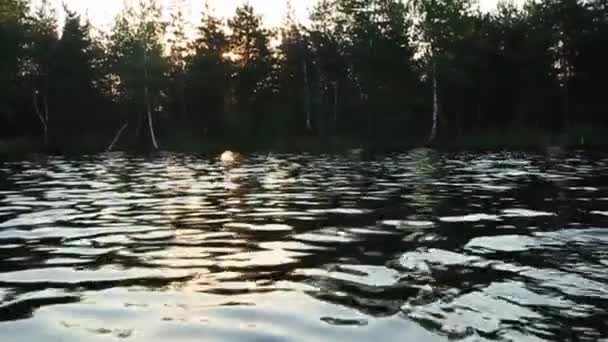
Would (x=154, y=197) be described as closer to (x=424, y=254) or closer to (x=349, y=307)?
(x=424, y=254)

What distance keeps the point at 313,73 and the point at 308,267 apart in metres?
57.1

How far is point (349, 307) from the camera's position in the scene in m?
5.18

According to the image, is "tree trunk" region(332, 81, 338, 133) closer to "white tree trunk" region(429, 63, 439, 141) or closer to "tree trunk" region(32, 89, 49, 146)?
"white tree trunk" region(429, 63, 439, 141)

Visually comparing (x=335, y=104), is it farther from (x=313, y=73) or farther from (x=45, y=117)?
(x=45, y=117)

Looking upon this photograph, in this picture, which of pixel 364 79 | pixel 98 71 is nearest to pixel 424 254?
pixel 364 79

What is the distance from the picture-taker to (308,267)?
682cm

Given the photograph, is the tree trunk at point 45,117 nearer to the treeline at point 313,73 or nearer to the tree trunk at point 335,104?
the treeline at point 313,73

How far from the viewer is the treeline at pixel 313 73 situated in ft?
183

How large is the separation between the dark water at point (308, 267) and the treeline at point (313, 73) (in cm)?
4318

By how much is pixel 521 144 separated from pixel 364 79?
1671 centimetres

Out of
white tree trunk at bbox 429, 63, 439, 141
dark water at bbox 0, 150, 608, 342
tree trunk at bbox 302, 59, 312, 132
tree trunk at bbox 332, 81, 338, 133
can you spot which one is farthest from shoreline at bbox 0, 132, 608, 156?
dark water at bbox 0, 150, 608, 342

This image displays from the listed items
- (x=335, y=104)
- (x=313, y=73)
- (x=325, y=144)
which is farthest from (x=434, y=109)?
(x=313, y=73)

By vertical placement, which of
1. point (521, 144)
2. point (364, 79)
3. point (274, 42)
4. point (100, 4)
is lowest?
point (521, 144)

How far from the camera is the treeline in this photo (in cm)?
5575
